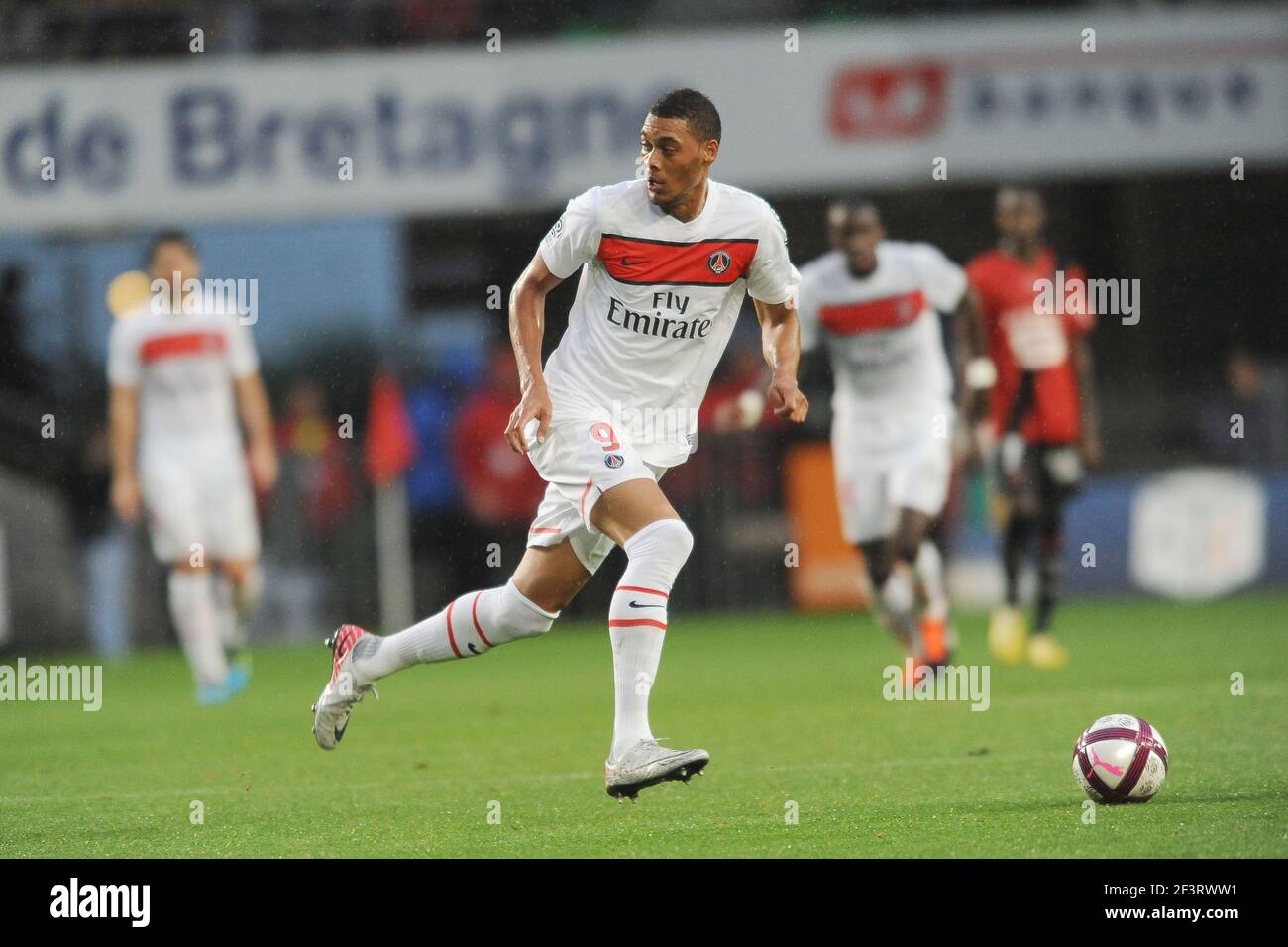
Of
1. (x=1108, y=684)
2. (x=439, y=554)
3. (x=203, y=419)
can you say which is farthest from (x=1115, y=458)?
(x=203, y=419)

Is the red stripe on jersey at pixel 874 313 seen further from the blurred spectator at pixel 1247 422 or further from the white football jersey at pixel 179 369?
the blurred spectator at pixel 1247 422

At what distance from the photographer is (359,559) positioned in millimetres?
16422

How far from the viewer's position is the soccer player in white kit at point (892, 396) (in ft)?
34.1

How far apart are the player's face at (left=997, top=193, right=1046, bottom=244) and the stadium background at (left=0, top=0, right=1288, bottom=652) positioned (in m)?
4.74

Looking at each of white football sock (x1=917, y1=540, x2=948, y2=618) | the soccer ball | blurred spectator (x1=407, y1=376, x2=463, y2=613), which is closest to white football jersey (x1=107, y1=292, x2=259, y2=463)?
white football sock (x1=917, y1=540, x2=948, y2=618)

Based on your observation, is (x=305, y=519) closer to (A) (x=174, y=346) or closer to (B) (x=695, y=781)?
(A) (x=174, y=346)

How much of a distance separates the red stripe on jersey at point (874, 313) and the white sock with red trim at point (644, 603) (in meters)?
4.39

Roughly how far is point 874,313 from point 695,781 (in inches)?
154

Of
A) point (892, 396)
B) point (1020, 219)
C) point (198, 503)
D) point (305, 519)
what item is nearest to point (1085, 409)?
point (1020, 219)

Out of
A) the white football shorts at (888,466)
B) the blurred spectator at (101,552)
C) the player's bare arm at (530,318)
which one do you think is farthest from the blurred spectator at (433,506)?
the player's bare arm at (530,318)

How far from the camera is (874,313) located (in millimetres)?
10414

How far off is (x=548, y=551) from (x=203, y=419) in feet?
18.2

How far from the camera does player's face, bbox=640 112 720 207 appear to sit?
622 centimetres

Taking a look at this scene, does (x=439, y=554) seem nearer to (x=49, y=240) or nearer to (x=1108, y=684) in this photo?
(x=49, y=240)
